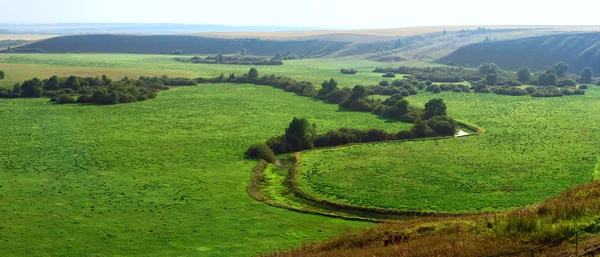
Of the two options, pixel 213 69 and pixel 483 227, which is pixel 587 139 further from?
pixel 213 69

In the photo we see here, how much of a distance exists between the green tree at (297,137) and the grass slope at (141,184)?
5295 millimetres

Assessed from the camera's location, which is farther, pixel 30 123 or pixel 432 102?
pixel 432 102

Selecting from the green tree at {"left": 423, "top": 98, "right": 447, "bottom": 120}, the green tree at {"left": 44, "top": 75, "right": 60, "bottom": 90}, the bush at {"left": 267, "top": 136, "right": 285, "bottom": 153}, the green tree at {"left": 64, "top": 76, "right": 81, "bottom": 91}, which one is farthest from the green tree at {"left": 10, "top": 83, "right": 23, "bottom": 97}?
the green tree at {"left": 423, "top": 98, "right": 447, "bottom": 120}

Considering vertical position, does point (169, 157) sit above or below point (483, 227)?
below

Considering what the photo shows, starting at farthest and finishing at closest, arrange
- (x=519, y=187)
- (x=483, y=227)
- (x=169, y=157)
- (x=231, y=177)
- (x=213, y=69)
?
(x=213, y=69)
(x=169, y=157)
(x=231, y=177)
(x=519, y=187)
(x=483, y=227)

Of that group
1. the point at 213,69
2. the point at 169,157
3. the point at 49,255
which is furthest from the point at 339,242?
the point at 213,69

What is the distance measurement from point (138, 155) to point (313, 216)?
26.5 metres

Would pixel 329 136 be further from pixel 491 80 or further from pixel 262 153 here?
pixel 491 80

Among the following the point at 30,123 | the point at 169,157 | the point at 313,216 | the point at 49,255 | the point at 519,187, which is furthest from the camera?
the point at 30,123

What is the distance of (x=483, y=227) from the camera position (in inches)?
1062

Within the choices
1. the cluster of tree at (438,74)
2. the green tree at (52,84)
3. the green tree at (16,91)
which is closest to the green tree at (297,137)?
the green tree at (16,91)

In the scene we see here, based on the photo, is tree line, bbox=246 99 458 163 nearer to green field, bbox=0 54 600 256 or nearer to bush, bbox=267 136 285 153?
bush, bbox=267 136 285 153

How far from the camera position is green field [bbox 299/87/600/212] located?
4772 centimetres

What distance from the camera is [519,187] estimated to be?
50562 millimetres
